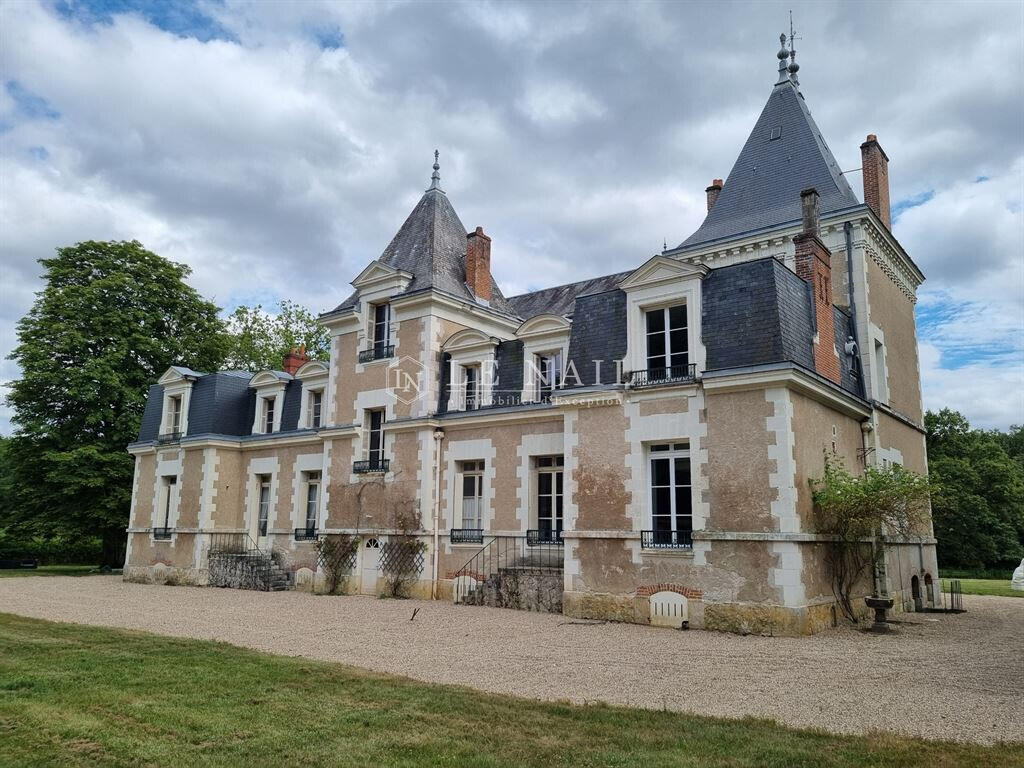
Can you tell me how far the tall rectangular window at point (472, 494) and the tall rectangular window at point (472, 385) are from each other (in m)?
1.30

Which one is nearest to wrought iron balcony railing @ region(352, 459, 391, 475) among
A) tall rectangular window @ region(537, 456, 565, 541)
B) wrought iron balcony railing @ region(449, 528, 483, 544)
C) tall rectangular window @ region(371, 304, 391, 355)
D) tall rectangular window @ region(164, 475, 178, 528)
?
wrought iron balcony railing @ region(449, 528, 483, 544)

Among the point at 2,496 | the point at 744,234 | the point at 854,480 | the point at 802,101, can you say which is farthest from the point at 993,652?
the point at 2,496

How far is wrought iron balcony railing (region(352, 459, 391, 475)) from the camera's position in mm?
17078

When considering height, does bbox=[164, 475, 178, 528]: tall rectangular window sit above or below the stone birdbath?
above

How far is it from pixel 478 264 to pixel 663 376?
7712 mm

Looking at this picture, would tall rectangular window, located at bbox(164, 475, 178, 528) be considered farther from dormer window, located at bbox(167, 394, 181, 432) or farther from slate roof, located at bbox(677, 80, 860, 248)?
slate roof, located at bbox(677, 80, 860, 248)

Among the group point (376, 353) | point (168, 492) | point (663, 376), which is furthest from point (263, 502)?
point (663, 376)

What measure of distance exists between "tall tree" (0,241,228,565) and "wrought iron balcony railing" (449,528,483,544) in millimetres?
15143

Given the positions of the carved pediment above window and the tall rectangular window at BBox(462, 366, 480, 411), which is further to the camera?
the tall rectangular window at BBox(462, 366, 480, 411)

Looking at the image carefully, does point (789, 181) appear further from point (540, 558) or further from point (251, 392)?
point (251, 392)

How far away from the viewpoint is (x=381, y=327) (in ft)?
59.8

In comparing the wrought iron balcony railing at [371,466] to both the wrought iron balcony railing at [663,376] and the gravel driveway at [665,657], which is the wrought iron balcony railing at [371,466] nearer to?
the gravel driveway at [665,657]

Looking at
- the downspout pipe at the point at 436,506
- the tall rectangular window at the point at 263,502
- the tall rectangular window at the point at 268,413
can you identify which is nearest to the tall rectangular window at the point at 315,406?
the tall rectangular window at the point at 268,413

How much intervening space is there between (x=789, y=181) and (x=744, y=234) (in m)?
2.02
